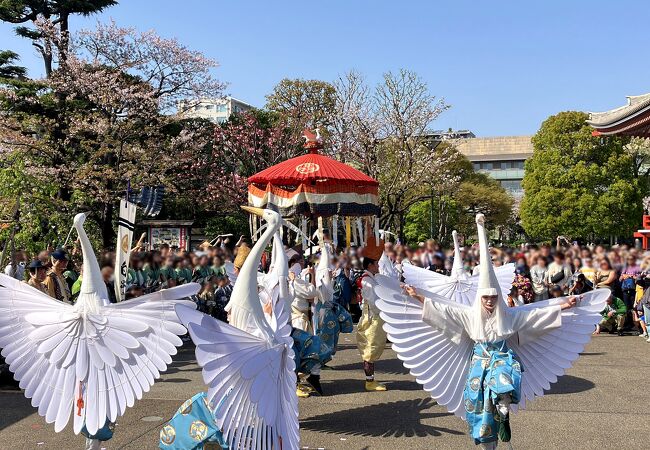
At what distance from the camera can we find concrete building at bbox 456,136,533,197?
63.3 meters

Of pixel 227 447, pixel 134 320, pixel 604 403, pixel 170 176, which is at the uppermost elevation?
pixel 170 176

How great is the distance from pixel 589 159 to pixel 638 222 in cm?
416

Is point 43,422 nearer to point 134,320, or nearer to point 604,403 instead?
point 134,320

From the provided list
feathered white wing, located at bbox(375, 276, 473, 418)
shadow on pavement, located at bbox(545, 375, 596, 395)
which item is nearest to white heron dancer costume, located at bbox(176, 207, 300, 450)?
feathered white wing, located at bbox(375, 276, 473, 418)

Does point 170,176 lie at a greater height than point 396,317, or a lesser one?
greater

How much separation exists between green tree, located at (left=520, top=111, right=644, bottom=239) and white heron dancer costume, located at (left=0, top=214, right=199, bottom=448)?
32399 mm

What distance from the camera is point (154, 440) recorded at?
537 cm

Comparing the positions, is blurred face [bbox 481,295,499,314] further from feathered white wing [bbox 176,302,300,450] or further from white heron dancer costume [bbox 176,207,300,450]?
feathered white wing [bbox 176,302,300,450]

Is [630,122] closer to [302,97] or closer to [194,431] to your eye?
[194,431]

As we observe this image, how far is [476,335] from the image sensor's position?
452cm

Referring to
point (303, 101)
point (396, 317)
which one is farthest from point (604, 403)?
point (303, 101)

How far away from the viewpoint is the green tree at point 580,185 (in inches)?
1296

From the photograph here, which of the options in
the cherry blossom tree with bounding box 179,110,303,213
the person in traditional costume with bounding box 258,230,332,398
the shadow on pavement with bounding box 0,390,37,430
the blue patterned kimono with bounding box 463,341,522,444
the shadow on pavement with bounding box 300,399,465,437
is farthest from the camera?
the cherry blossom tree with bounding box 179,110,303,213

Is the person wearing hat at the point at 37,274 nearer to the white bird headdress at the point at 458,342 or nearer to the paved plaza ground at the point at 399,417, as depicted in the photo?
the paved plaza ground at the point at 399,417
